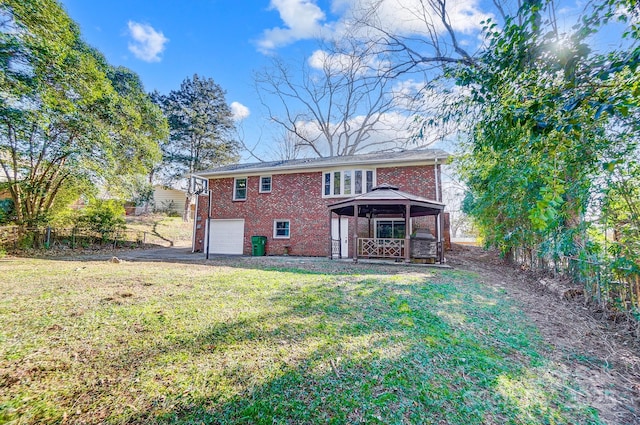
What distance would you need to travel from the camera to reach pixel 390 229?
12961 mm

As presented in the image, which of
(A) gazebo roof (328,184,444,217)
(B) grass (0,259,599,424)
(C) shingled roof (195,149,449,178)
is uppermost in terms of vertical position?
(C) shingled roof (195,149,449,178)

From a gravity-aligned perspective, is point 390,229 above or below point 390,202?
below

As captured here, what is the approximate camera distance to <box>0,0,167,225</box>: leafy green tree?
9.36m

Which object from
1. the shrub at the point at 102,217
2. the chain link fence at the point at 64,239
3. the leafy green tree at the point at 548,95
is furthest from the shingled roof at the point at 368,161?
the leafy green tree at the point at 548,95

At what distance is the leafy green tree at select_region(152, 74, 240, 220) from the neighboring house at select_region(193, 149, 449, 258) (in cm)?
1147

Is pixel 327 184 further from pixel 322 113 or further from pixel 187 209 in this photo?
pixel 187 209

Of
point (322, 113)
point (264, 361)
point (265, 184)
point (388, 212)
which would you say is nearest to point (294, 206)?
point (265, 184)

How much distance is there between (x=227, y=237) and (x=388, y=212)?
922 centimetres

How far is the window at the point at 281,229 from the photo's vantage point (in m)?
14.3

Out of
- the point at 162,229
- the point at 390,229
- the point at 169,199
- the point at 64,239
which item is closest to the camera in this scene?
the point at 390,229

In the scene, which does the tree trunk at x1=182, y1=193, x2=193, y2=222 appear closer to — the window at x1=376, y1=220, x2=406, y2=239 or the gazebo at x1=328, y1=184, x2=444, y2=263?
the gazebo at x1=328, y1=184, x2=444, y2=263

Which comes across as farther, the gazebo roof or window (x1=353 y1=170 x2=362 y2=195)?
window (x1=353 y1=170 x2=362 y2=195)

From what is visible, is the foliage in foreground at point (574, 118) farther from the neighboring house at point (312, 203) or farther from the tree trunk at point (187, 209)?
the tree trunk at point (187, 209)

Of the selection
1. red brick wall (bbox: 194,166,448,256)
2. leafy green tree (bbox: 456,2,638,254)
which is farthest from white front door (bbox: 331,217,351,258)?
leafy green tree (bbox: 456,2,638,254)
